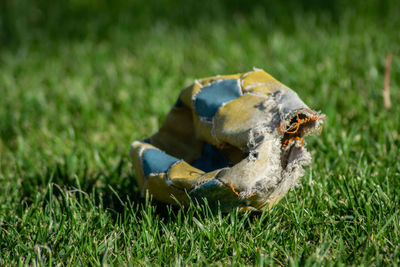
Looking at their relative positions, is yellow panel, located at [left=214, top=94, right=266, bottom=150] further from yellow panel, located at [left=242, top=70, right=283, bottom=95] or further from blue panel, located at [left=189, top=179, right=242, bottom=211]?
blue panel, located at [left=189, top=179, right=242, bottom=211]

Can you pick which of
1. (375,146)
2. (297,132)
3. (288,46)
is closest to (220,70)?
(288,46)

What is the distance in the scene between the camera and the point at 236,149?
1.75 m

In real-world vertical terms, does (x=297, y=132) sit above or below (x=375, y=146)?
above

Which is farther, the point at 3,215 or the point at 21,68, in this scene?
the point at 21,68

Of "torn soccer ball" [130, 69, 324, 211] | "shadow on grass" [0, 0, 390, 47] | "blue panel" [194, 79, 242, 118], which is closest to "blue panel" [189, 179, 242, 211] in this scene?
"torn soccer ball" [130, 69, 324, 211]

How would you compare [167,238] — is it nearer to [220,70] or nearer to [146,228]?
[146,228]

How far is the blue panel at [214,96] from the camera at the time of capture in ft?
5.80

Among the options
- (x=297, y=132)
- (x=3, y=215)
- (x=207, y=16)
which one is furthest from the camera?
(x=207, y=16)

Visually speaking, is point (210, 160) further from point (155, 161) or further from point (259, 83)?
point (259, 83)

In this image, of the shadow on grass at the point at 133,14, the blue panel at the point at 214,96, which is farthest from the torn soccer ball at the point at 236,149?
the shadow on grass at the point at 133,14

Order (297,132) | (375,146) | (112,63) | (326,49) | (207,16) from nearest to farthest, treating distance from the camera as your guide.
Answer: (297,132)
(375,146)
(326,49)
(112,63)
(207,16)

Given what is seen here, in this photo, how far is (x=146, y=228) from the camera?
1.69 m

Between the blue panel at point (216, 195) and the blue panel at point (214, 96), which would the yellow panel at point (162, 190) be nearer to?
the blue panel at point (216, 195)

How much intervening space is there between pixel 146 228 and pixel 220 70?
5.94 feet
